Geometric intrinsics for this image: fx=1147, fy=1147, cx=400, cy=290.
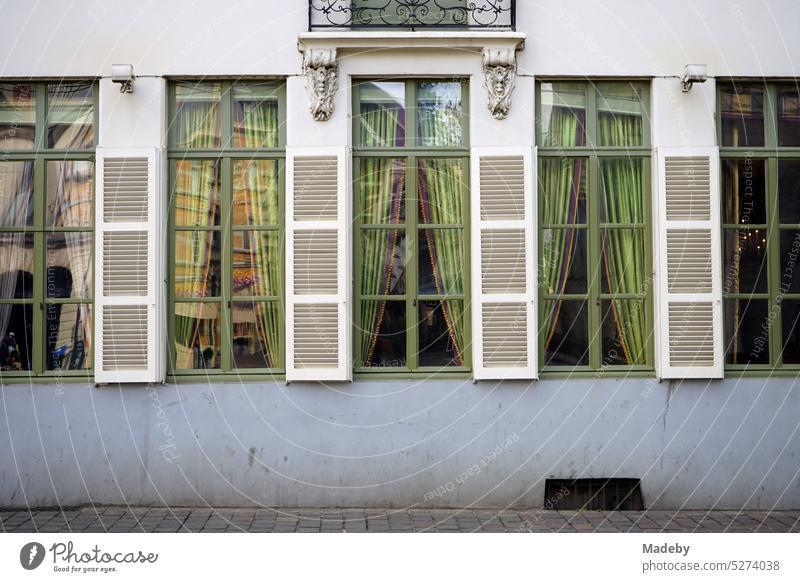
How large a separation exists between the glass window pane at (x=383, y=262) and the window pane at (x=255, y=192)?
74 centimetres

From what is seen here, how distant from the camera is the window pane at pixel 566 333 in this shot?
891cm

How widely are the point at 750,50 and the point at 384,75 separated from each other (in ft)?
9.34

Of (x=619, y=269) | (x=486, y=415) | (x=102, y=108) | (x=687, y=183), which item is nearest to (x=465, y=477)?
(x=486, y=415)

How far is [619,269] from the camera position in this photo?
8977 mm

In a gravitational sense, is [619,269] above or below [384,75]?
below

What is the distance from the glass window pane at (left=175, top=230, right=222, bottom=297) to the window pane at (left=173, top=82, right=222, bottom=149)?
713 millimetres

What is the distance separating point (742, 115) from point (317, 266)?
354 cm

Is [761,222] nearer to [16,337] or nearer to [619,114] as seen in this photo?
[619,114]

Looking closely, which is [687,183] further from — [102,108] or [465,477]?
[102,108]

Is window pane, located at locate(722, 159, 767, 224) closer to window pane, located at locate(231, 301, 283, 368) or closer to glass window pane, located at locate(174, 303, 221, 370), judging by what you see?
window pane, located at locate(231, 301, 283, 368)

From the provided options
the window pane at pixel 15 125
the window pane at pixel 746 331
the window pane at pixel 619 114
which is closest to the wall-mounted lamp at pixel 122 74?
the window pane at pixel 15 125

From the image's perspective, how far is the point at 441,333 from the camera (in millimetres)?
8930

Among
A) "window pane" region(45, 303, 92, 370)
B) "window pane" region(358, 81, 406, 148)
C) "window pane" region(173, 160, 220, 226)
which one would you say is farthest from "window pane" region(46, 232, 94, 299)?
"window pane" region(358, 81, 406, 148)

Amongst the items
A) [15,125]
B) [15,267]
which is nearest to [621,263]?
[15,267]
